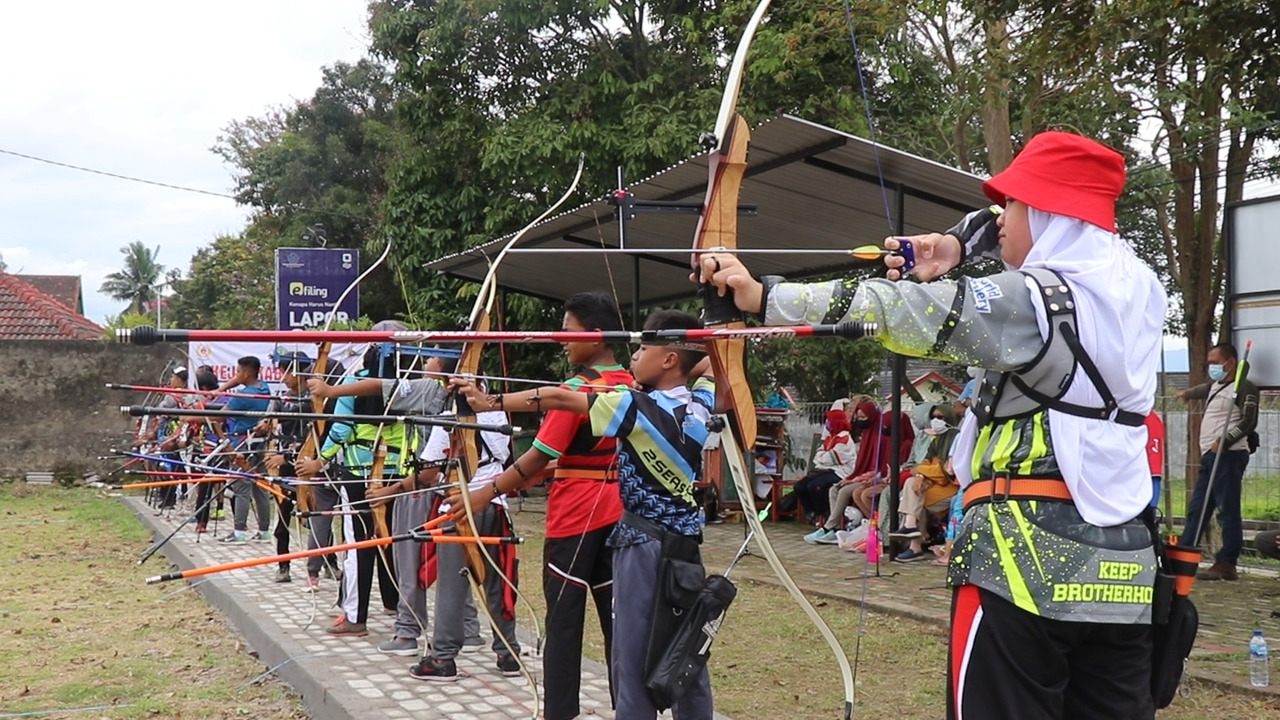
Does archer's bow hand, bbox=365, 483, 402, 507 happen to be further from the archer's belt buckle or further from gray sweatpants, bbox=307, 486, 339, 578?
the archer's belt buckle

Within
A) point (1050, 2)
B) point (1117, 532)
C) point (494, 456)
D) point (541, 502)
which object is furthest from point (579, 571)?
point (541, 502)

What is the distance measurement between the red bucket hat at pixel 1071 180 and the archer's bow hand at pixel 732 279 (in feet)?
2.00

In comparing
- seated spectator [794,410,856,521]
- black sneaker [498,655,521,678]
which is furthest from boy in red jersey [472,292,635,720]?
seated spectator [794,410,856,521]

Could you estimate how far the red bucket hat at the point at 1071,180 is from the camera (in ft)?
8.50

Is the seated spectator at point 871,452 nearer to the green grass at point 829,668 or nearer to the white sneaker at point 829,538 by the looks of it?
the white sneaker at point 829,538

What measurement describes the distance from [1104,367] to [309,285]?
1201 centimetres

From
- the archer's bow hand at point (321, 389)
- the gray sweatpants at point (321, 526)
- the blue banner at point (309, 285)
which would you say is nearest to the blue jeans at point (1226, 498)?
the gray sweatpants at point (321, 526)

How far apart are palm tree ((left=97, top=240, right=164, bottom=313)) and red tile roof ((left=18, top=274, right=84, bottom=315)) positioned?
23762mm

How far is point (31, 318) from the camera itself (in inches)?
950

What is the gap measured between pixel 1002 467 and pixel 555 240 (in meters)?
9.13

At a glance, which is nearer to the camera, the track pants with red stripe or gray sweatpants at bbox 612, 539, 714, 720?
the track pants with red stripe

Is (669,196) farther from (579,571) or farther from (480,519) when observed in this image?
(579,571)

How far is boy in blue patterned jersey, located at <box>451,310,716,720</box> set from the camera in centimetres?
388

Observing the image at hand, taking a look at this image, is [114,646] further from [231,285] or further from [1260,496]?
[231,285]
